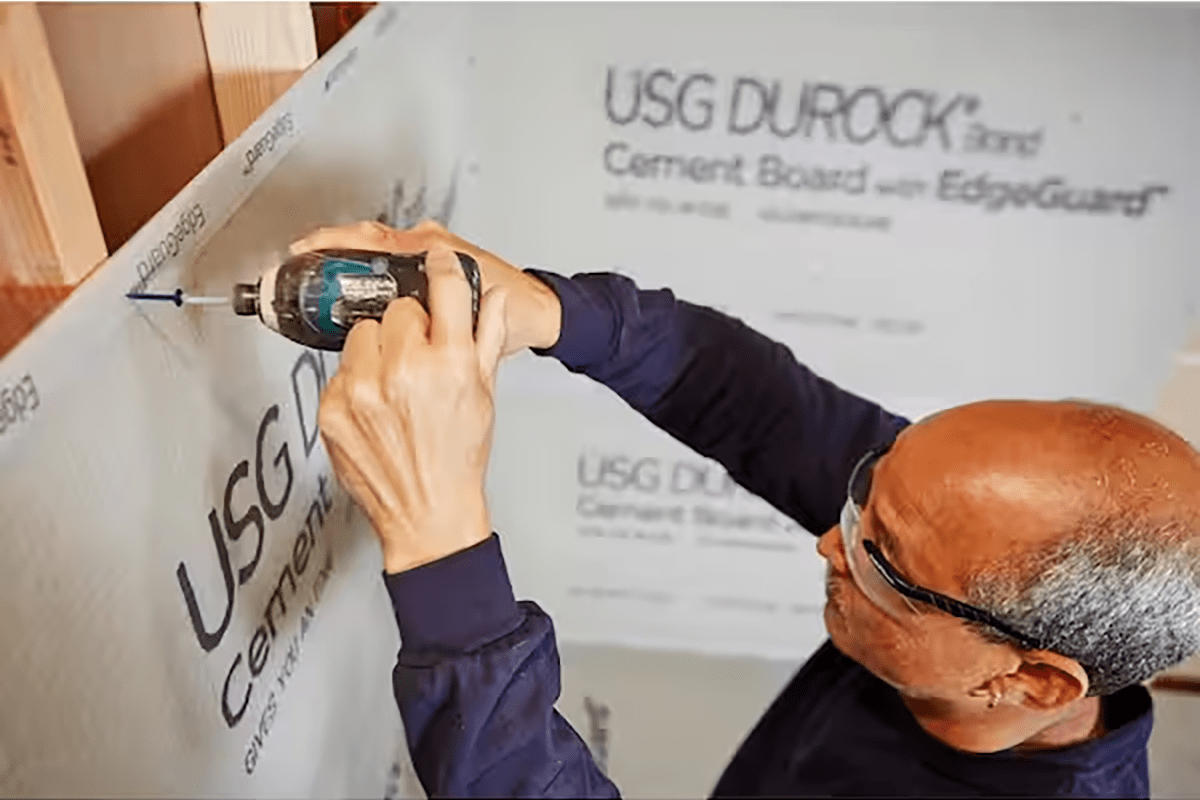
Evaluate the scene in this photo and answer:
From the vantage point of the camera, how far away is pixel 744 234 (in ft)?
4.98

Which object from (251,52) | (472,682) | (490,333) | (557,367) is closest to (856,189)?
(557,367)

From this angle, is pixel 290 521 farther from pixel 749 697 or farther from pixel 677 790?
pixel 749 697

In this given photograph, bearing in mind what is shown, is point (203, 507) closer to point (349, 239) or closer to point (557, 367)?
point (349, 239)

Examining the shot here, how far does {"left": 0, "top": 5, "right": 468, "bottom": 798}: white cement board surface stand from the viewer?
0.62 m

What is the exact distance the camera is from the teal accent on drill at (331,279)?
71cm

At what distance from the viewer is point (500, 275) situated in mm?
917

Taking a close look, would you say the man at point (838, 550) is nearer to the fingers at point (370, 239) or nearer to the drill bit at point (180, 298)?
the fingers at point (370, 239)

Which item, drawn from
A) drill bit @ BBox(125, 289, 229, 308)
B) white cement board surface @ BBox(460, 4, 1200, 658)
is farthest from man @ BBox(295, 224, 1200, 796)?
white cement board surface @ BBox(460, 4, 1200, 658)

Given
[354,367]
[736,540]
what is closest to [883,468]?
[354,367]

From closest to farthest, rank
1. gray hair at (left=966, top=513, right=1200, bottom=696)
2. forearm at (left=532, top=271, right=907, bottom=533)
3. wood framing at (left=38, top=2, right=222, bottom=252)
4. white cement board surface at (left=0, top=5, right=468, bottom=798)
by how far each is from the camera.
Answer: white cement board surface at (left=0, top=5, right=468, bottom=798)
gray hair at (left=966, top=513, right=1200, bottom=696)
wood framing at (left=38, top=2, right=222, bottom=252)
forearm at (left=532, top=271, right=907, bottom=533)

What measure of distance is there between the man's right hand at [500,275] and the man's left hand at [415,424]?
5.6 inches

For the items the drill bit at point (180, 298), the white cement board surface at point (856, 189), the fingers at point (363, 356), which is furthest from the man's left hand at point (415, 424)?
the white cement board surface at point (856, 189)

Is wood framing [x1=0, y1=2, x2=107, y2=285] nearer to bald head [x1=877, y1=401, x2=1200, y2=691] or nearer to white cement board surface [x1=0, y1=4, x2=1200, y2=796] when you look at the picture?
white cement board surface [x1=0, y1=4, x2=1200, y2=796]

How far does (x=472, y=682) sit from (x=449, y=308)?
8.1 inches
